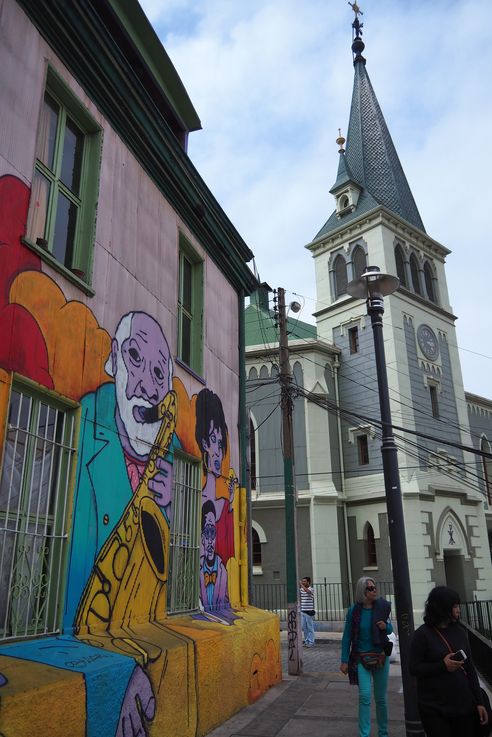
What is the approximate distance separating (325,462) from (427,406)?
4948 millimetres

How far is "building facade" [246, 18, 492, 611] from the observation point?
891 inches

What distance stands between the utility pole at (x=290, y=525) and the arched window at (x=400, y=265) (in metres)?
12.2

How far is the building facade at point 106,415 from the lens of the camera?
5.17 meters

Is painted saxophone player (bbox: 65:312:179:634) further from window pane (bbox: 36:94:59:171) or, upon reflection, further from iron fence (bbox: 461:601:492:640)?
iron fence (bbox: 461:601:492:640)

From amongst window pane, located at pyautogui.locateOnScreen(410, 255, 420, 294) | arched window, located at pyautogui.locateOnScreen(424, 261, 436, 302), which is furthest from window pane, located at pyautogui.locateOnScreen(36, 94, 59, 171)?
arched window, located at pyautogui.locateOnScreen(424, 261, 436, 302)

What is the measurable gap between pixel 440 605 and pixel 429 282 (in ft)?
85.6

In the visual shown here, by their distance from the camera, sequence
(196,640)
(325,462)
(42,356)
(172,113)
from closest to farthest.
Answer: (42,356) < (196,640) < (172,113) < (325,462)

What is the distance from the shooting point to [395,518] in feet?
23.3

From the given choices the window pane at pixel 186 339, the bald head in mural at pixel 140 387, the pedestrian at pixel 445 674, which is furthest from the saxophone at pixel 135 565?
the pedestrian at pixel 445 674

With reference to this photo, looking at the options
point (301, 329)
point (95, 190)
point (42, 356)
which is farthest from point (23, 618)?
point (301, 329)

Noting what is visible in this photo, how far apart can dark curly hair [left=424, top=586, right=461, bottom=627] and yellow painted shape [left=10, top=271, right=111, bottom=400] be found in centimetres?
366

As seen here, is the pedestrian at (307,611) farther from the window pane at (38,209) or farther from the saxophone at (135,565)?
the window pane at (38,209)

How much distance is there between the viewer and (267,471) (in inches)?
945

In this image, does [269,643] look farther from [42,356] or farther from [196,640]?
[42,356]
